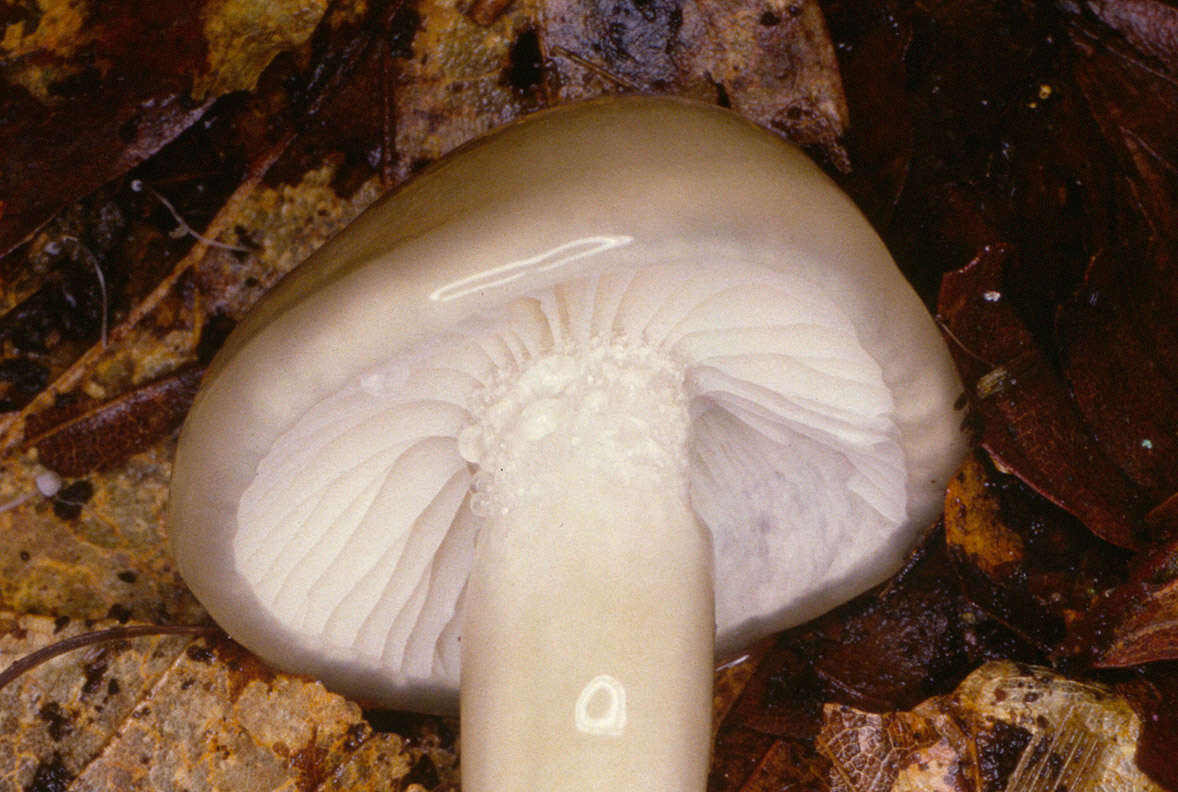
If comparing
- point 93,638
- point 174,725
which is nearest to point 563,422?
point 174,725

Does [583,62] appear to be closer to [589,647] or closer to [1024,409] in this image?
[1024,409]

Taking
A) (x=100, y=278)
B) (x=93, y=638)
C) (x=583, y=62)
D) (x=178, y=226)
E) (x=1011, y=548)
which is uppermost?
(x=583, y=62)

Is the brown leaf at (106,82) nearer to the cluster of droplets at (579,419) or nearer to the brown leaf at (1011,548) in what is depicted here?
the cluster of droplets at (579,419)

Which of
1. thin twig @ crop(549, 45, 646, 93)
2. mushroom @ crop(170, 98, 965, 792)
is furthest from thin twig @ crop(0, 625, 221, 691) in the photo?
thin twig @ crop(549, 45, 646, 93)

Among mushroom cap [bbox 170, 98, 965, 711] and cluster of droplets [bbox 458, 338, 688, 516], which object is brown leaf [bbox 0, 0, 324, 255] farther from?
cluster of droplets [bbox 458, 338, 688, 516]

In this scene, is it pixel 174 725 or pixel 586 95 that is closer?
pixel 174 725

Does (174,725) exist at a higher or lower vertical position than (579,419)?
lower

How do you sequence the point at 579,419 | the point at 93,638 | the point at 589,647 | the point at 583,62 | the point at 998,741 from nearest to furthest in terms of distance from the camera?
the point at 589,647
the point at 579,419
the point at 998,741
the point at 93,638
the point at 583,62

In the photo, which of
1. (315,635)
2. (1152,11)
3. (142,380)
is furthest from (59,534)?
(1152,11)

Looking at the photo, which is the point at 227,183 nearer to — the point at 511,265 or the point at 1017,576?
the point at 511,265
